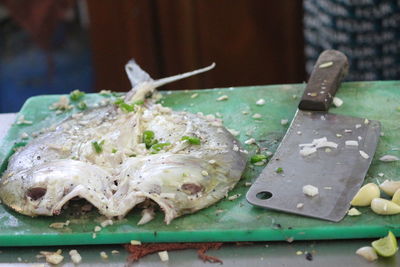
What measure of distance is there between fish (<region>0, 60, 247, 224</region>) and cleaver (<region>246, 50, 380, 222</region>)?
13 cm

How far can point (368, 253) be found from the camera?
1.85m

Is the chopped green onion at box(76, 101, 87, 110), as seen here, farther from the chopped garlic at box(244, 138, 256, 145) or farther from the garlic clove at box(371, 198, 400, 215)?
the garlic clove at box(371, 198, 400, 215)

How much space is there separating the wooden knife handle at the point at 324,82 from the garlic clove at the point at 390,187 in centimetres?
55

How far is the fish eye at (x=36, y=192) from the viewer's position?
80.1 inches

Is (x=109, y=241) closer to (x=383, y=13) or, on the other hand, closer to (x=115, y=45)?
(x=383, y=13)

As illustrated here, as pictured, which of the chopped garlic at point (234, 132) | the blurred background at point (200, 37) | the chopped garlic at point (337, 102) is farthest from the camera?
the blurred background at point (200, 37)

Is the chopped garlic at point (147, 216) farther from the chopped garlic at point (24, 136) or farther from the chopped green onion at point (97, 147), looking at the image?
the chopped garlic at point (24, 136)

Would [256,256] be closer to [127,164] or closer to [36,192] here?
[127,164]

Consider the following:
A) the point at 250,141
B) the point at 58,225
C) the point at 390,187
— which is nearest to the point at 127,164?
the point at 58,225

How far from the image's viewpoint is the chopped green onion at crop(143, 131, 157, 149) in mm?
2363

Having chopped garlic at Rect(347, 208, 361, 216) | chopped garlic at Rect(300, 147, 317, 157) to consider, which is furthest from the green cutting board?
chopped garlic at Rect(300, 147, 317, 157)

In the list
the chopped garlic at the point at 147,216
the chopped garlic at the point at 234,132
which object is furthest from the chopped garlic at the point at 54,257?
the chopped garlic at the point at 234,132

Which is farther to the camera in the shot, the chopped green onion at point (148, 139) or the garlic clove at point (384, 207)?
the chopped green onion at point (148, 139)

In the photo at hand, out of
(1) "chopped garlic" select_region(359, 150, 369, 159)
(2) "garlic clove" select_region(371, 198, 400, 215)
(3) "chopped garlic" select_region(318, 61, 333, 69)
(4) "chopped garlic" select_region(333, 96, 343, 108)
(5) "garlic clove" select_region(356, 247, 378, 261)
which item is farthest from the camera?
(3) "chopped garlic" select_region(318, 61, 333, 69)
